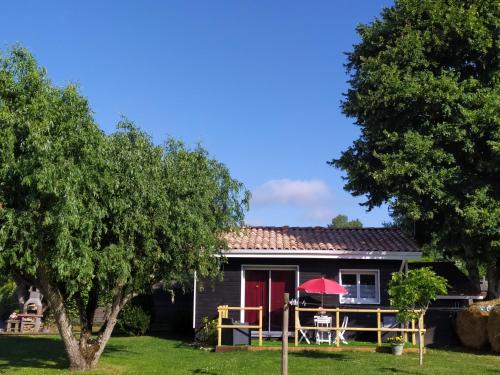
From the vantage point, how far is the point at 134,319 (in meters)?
21.0

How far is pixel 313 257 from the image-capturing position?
19.6 meters

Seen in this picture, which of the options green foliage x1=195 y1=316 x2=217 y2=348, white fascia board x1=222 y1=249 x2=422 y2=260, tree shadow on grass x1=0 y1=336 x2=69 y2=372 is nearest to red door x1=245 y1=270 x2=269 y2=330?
white fascia board x1=222 y1=249 x2=422 y2=260

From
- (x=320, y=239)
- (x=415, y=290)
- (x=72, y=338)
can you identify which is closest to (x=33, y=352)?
(x=72, y=338)

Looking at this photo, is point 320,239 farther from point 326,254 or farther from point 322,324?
point 322,324

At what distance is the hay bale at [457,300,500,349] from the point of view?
16766mm

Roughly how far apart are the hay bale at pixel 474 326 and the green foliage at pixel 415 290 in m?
3.59

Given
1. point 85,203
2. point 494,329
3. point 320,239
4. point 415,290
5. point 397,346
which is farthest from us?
point 320,239

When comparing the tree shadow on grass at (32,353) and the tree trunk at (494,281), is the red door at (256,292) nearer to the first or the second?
the tree shadow on grass at (32,353)

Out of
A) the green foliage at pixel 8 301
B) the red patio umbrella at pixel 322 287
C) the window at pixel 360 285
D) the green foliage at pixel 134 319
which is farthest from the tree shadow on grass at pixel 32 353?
the window at pixel 360 285

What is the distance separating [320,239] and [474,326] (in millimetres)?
6133

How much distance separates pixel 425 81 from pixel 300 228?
7.46m

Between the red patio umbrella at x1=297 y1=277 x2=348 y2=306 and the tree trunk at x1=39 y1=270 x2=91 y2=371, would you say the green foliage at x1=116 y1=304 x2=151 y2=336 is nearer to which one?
the red patio umbrella at x1=297 y1=277 x2=348 y2=306

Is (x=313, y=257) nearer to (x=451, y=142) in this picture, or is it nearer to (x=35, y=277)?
(x=451, y=142)

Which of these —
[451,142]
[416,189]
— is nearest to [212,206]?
[416,189]
